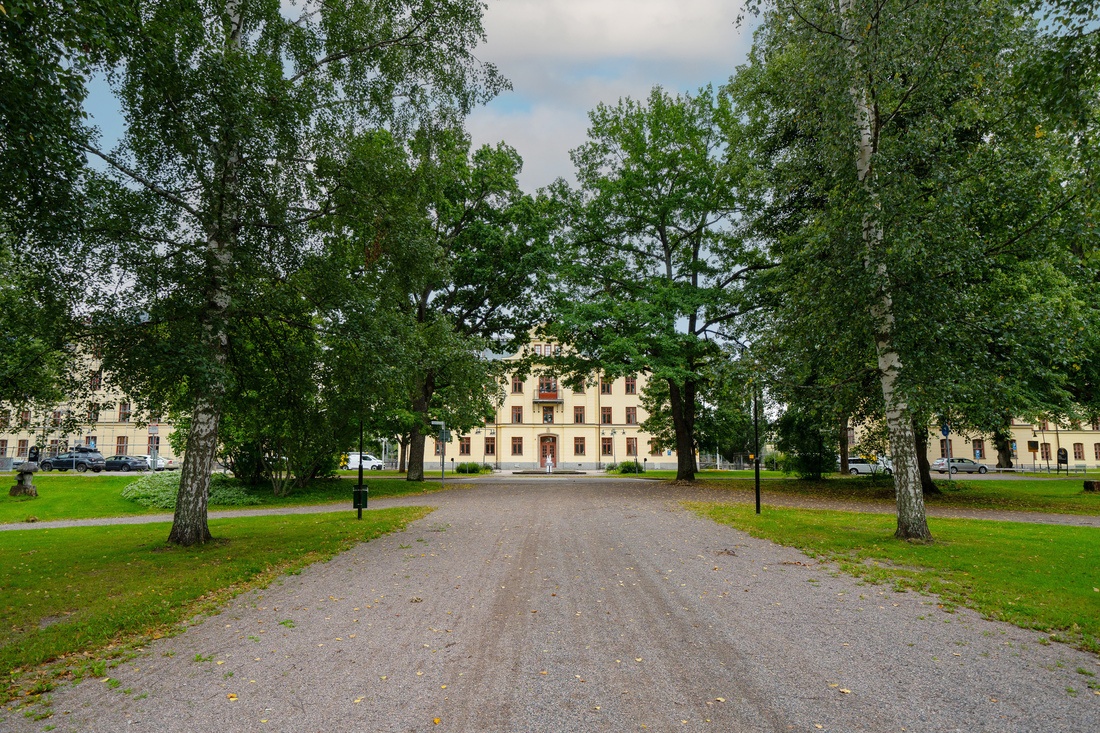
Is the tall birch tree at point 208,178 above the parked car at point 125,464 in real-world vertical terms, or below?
above

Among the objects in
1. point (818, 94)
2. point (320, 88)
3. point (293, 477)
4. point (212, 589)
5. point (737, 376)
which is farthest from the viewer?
point (293, 477)

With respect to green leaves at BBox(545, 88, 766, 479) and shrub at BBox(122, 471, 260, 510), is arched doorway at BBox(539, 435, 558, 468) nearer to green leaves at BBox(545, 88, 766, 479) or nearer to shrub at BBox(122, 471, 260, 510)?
green leaves at BBox(545, 88, 766, 479)

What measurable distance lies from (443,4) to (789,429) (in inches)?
1067

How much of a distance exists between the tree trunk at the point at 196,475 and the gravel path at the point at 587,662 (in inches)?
140

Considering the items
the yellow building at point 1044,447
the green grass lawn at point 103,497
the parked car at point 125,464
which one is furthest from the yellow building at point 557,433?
the green grass lawn at point 103,497

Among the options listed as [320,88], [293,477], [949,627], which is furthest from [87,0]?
[293,477]

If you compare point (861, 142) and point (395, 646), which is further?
point (861, 142)

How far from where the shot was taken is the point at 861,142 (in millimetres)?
11469

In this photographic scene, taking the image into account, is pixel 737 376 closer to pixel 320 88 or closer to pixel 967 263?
pixel 967 263

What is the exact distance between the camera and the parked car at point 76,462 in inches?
1650

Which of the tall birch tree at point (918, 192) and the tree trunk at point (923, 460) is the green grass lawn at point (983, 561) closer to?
the tall birch tree at point (918, 192)

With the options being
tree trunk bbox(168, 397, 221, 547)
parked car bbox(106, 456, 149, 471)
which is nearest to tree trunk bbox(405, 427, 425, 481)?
tree trunk bbox(168, 397, 221, 547)

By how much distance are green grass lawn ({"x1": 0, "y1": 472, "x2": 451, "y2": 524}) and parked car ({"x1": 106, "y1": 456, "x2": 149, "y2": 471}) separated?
18041 millimetres

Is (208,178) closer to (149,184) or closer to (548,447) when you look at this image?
(149,184)
